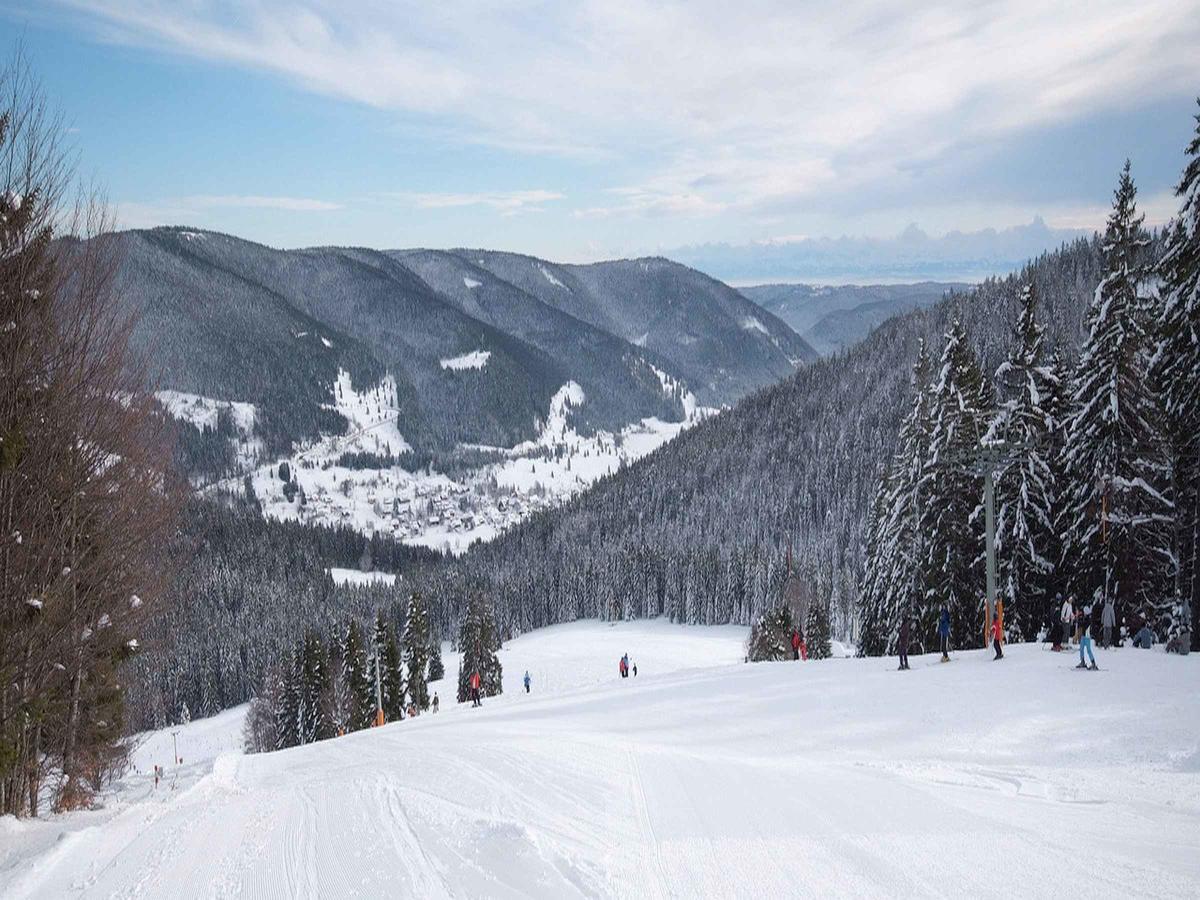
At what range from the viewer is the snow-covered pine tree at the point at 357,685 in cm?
4572

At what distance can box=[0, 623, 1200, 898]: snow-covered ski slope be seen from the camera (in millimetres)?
6426

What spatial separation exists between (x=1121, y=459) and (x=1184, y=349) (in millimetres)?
4202

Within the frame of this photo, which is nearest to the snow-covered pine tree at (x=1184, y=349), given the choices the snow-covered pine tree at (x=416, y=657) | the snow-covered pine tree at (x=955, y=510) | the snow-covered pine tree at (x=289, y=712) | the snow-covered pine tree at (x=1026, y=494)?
the snow-covered pine tree at (x=1026, y=494)

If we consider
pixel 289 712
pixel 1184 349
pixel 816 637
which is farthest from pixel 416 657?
pixel 1184 349

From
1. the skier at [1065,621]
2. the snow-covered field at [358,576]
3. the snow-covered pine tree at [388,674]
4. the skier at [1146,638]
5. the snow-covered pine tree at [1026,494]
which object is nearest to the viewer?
the skier at [1065,621]

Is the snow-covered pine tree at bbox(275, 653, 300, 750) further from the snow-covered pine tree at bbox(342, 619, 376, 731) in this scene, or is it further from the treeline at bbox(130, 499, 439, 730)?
the treeline at bbox(130, 499, 439, 730)

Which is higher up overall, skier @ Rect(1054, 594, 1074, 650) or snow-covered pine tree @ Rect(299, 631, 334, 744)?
skier @ Rect(1054, 594, 1074, 650)

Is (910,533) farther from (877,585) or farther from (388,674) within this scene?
(388,674)

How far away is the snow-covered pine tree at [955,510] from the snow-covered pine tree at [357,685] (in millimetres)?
33933

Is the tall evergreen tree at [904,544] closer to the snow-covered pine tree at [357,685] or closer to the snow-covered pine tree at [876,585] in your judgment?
the snow-covered pine tree at [876,585]

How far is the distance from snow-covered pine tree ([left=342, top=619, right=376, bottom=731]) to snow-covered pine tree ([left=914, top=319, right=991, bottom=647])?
33933 mm

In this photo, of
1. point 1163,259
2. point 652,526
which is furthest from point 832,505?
point 1163,259

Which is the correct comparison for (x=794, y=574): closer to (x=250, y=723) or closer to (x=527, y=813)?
(x=250, y=723)

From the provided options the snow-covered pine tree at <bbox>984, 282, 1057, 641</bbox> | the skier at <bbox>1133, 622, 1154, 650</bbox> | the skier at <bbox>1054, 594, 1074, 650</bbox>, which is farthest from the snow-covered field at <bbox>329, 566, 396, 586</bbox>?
the skier at <bbox>1133, 622, 1154, 650</bbox>
